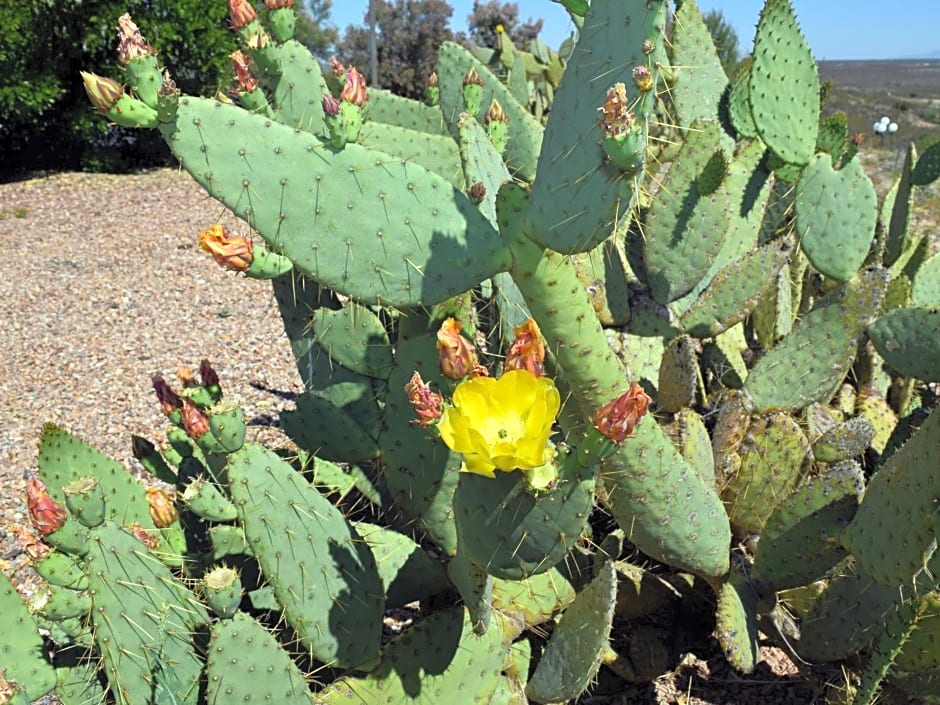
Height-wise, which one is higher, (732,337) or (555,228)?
(555,228)

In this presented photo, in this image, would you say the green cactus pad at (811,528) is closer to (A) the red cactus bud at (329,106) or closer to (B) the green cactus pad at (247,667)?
(B) the green cactus pad at (247,667)

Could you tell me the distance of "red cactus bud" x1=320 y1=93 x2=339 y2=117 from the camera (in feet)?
4.28

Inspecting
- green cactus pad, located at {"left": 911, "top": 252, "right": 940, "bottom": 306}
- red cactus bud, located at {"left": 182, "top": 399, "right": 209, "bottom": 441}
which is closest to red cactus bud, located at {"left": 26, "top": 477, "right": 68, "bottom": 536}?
red cactus bud, located at {"left": 182, "top": 399, "right": 209, "bottom": 441}

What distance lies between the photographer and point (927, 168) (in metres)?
3.07

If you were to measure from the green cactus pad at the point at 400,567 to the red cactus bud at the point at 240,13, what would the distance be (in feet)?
3.83

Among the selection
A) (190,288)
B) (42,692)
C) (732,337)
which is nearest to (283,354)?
(190,288)

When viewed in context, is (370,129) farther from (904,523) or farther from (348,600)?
(904,523)

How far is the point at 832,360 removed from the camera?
2.35 m

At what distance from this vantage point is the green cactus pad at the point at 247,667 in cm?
134

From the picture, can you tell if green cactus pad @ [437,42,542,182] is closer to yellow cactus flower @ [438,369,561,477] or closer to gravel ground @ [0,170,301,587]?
gravel ground @ [0,170,301,587]

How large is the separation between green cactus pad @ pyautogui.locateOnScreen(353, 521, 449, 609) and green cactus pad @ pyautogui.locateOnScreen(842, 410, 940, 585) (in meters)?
0.97

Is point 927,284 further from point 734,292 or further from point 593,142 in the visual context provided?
point 593,142

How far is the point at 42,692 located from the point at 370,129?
1714 millimetres

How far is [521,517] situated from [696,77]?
93.2 inches
